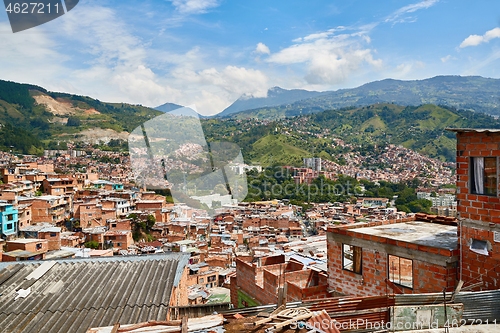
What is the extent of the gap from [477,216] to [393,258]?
120 centimetres

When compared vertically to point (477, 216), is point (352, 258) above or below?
below

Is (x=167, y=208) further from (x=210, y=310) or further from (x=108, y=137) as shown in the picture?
(x=108, y=137)

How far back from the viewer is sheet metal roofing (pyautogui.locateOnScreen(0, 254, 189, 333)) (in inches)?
117

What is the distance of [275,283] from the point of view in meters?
5.04

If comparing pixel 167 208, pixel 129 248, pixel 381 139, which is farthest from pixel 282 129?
pixel 129 248

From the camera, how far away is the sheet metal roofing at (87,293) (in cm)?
297

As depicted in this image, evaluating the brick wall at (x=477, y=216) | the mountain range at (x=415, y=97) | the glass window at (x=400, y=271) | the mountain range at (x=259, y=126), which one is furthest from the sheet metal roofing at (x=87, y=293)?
the mountain range at (x=415, y=97)

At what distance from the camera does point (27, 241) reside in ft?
52.7

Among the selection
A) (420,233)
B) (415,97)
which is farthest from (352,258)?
(415,97)

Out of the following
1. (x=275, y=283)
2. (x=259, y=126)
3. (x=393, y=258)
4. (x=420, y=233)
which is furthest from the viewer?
(x=259, y=126)

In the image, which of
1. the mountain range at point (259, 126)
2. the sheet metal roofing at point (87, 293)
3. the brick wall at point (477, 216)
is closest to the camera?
the sheet metal roofing at point (87, 293)

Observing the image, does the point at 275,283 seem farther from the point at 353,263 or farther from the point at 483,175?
the point at 483,175

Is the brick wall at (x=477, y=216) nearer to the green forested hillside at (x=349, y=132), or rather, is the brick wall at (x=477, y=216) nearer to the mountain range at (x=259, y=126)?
the mountain range at (x=259, y=126)

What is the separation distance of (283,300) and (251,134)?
7138 centimetres
